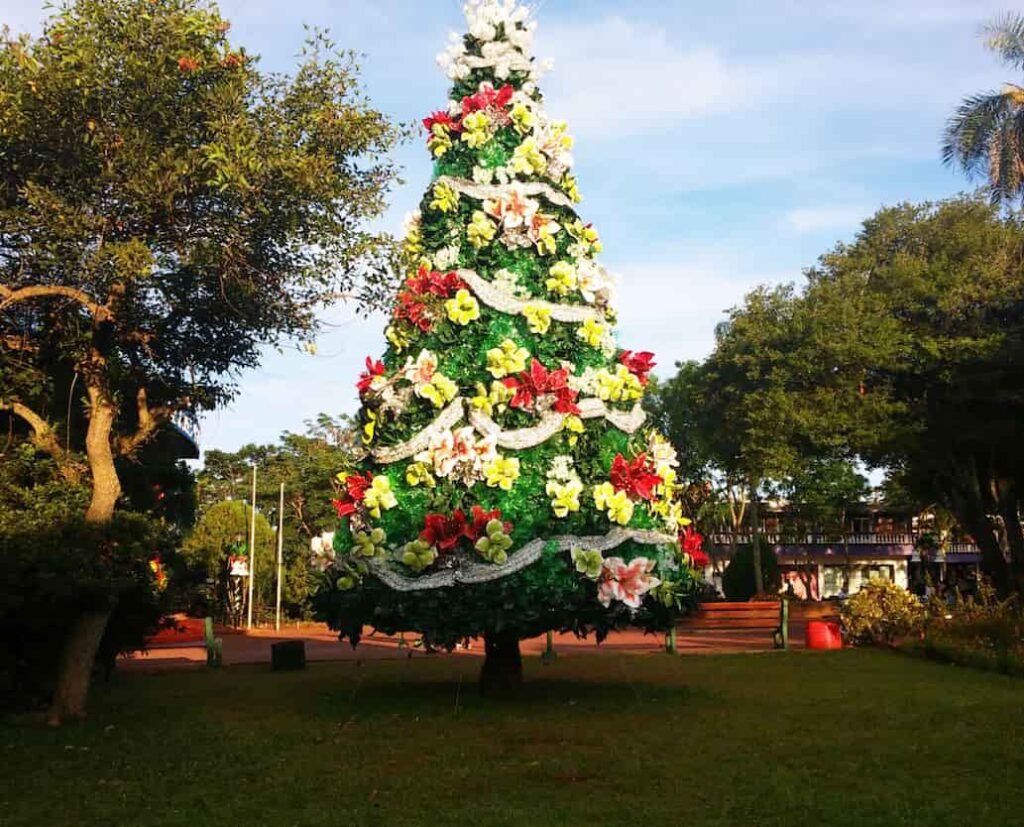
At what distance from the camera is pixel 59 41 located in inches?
493

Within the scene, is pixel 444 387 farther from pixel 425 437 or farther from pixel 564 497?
pixel 564 497

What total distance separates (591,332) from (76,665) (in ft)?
24.6

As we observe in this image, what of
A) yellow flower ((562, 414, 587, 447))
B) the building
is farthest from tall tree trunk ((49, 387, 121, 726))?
the building

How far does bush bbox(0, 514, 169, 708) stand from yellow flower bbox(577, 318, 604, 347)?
235 inches

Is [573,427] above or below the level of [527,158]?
below

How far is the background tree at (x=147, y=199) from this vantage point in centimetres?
1261

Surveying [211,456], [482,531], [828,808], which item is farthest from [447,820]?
[211,456]

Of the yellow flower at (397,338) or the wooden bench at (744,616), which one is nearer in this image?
the yellow flower at (397,338)

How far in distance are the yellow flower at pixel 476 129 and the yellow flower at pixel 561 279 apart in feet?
6.65

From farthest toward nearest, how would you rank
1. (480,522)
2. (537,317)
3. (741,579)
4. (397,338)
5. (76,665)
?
1. (741,579)
2. (397,338)
3. (537,317)
4. (76,665)
5. (480,522)

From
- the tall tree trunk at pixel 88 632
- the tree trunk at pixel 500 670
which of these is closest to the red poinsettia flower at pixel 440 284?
the tall tree trunk at pixel 88 632

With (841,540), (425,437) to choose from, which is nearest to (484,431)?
(425,437)

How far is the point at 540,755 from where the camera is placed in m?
10.5

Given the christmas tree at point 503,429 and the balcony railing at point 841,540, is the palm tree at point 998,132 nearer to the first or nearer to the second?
the christmas tree at point 503,429
